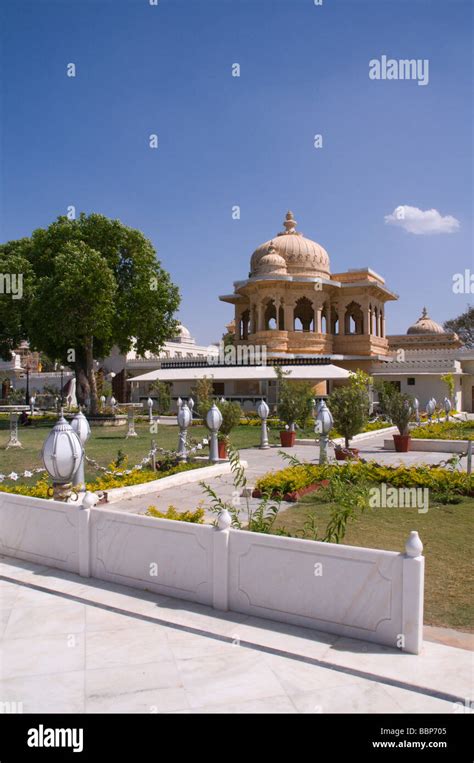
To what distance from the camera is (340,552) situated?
14.9 feet

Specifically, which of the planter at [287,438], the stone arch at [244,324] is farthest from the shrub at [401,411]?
the stone arch at [244,324]

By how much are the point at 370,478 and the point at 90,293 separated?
17014 mm

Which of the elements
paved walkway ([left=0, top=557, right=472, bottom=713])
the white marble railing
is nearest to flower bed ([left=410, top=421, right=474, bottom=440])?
the white marble railing

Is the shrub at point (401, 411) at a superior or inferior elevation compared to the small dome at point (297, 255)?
inferior

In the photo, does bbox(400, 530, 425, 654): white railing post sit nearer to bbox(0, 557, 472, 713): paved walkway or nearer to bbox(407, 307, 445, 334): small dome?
bbox(0, 557, 472, 713): paved walkway

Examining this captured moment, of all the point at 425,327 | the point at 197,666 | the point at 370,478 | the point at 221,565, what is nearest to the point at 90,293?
the point at 370,478

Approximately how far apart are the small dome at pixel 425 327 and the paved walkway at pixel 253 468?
3033 centimetres

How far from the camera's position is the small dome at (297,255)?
36.9m

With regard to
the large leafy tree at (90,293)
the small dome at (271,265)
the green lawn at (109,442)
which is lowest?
the green lawn at (109,442)

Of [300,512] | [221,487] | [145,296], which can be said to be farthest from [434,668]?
[145,296]

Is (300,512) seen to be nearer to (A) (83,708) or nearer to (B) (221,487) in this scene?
(B) (221,487)

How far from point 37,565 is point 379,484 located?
6.54 metres

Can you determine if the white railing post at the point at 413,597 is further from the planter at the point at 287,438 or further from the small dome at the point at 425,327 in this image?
the small dome at the point at 425,327
